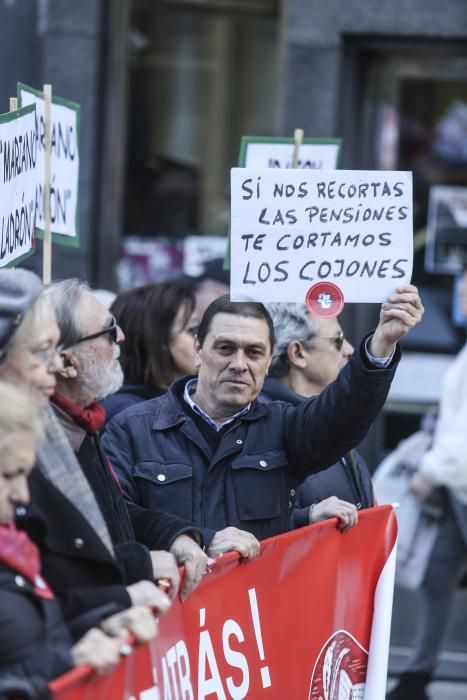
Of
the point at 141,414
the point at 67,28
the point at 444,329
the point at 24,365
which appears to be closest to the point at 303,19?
the point at 67,28

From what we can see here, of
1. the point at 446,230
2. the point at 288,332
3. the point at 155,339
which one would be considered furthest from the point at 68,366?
the point at 446,230

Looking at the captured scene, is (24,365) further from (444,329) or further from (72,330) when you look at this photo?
(444,329)

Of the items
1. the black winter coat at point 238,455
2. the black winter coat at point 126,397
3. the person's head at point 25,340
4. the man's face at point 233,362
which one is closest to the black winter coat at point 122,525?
the black winter coat at point 238,455

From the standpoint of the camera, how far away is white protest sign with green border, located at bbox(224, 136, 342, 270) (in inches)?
219

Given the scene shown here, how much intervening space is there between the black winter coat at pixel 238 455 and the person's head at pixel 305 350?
589 mm

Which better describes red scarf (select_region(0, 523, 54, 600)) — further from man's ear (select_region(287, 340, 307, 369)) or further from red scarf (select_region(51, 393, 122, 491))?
man's ear (select_region(287, 340, 307, 369))

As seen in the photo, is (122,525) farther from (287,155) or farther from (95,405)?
(287,155)

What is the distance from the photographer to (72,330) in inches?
143

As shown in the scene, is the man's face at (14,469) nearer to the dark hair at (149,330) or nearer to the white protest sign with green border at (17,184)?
the white protest sign with green border at (17,184)

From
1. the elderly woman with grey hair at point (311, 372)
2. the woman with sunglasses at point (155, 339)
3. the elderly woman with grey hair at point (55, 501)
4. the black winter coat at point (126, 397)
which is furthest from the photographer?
the woman with sunglasses at point (155, 339)

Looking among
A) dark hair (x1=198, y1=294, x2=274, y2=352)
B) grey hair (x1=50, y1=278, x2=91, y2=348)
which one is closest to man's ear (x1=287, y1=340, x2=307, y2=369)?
dark hair (x1=198, y1=294, x2=274, y2=352)

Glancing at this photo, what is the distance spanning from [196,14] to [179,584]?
17.5 ft

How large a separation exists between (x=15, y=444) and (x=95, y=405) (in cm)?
81

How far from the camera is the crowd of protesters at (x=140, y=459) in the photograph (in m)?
2.88
